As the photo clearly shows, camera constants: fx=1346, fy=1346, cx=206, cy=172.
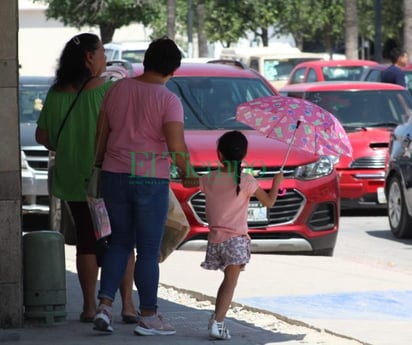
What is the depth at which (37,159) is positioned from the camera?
1591 cm

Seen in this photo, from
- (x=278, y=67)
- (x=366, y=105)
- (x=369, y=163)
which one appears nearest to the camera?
(x=369, y=163)

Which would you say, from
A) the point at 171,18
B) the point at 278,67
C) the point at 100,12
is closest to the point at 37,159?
the point at 278,67

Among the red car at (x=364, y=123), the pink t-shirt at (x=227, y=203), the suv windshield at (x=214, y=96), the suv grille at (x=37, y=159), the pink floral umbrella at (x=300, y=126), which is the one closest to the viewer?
the pink t-shirt at (x=227, y=203)

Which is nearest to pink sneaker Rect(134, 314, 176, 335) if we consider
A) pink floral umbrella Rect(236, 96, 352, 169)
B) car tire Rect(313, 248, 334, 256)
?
pink floral umbrella Rect(236, 96, 352, 169)

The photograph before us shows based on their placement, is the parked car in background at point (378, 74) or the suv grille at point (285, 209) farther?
the parked car in background at point (378, 74)

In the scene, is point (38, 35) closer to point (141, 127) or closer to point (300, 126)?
point (300, 126)

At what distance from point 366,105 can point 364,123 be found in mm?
454

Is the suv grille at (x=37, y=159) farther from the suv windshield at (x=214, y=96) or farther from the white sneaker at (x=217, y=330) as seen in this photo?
the white sneaker at (x=217, y=330)

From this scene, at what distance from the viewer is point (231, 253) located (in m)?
7.91

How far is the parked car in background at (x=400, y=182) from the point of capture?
14.9 meters

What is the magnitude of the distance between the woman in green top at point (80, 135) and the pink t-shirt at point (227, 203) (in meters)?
0.89

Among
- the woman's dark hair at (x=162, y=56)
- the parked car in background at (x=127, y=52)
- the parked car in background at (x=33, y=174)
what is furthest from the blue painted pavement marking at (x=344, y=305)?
the parked car in background at (x=127, y=52)

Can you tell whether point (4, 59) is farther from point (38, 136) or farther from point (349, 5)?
point (349, 5)

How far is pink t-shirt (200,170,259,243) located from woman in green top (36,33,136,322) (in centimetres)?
89
